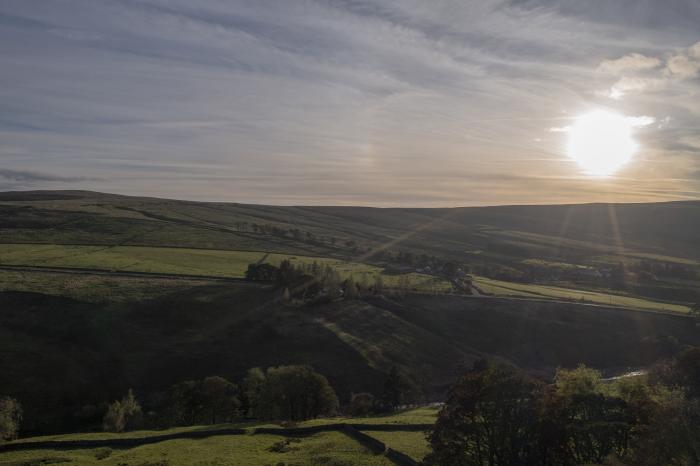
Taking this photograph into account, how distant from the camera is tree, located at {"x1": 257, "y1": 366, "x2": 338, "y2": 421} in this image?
8494 cm

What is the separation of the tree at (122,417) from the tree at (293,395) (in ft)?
71.1

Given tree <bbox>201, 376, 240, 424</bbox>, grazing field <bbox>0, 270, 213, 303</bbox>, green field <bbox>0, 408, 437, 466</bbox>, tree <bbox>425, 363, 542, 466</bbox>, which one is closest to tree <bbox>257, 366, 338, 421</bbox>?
tree <bbox>201, 376, 240, 424</bbox>

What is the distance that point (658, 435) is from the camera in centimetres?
3434

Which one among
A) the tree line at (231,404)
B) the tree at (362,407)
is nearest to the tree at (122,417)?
the tree line at (231,404)

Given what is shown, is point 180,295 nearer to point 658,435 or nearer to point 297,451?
point 297,451

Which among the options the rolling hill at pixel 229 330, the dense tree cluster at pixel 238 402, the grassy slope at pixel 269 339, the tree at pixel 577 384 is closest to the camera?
the tree at pixel 577 384

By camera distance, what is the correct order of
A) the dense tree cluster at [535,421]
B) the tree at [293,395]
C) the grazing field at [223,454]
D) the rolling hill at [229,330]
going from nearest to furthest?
the dense tree cluster at [535,421] < the grazing field at [223,454] < the tree at [293,395] < the rolling hill at [229,330]

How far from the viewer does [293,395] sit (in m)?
85.4

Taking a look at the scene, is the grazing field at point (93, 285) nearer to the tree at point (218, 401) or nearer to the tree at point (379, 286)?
the tree at point (379, 286)

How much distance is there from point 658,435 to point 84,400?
4250 inches

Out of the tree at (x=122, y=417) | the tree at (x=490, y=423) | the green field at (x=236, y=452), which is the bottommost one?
the tree at (x=122, y=417)

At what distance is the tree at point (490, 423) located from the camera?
141 feet

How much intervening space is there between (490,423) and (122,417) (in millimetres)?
64105

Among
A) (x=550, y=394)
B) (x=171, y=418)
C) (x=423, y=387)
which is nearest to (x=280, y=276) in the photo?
(x=423, y=387)
